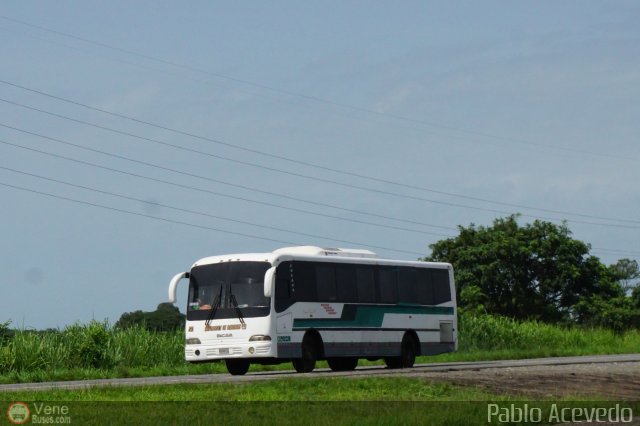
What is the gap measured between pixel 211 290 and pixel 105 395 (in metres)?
11.3

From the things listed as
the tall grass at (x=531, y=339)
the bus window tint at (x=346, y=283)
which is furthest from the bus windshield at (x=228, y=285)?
the tall grass at (x=531, y=339)

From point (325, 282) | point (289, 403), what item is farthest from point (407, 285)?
point (289, 403)

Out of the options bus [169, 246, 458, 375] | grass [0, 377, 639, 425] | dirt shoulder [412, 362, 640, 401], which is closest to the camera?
grass [0, 377, 639, 425]

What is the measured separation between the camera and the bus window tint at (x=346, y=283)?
32469mm

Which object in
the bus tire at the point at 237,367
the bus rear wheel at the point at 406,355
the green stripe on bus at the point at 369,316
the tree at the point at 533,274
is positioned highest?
the tree at the point at 533,274

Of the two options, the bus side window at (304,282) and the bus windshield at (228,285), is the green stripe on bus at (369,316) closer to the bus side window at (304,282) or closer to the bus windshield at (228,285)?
the bus side window at (304,282)

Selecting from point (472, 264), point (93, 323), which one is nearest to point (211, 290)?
point (93, 323)

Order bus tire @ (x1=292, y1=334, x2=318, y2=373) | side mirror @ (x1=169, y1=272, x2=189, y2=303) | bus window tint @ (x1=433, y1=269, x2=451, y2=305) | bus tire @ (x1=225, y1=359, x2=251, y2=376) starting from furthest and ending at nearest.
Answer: bus window tint @ (x1=433, y1=269, x2=451, y2=305) → side mirror @ (x1=169, y1=272, x2=189, y2=303) → bus tire @ (x1=225, y1=359, x2=251, y2=376) → bus tire @ (x1=292, y1=334, x2=318, y2=373)

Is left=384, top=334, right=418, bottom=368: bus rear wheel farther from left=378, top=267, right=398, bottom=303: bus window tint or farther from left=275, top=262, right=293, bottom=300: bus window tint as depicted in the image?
left=275, top=262, right=293, bottom=300: bus window tint

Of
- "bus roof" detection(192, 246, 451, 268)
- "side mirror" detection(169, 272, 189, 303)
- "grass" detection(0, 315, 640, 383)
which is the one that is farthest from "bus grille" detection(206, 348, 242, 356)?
"grass" detection(0, 315, 640, 383)

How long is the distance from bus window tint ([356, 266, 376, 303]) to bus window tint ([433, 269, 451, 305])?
3211 millimetres

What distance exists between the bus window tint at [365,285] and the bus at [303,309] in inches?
1.0

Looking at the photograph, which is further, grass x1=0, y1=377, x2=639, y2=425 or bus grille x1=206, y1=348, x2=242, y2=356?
bus grille x1=206, y1=348, x2=242, y2=356

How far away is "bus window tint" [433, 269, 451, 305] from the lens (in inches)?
1433
